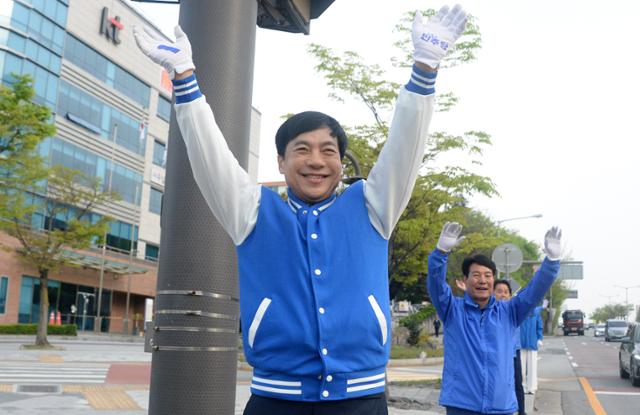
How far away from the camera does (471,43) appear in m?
14.4

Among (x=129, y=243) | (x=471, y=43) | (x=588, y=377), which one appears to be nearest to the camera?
(x=471, y=43)

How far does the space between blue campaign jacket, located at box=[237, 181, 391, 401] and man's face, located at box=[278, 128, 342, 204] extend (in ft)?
0.17

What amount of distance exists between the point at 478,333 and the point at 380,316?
3053 millimetres

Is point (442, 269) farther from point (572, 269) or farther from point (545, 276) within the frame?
point (572, 269)

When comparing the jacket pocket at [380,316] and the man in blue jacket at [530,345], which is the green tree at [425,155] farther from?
the jacket pocket at [380,316]

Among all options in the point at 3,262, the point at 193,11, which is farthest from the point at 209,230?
the point at 3,262

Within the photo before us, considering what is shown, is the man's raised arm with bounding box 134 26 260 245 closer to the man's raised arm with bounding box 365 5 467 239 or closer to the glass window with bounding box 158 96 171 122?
the man's raised arm with bounding box 365 5 467 239

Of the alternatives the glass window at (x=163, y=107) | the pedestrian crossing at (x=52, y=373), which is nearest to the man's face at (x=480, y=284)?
the pedestrian crossing at (x=52, y=373)

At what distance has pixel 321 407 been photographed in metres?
2.16

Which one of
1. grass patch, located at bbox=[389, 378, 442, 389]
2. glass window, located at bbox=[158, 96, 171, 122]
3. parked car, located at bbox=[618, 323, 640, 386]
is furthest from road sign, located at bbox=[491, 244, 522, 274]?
glass window, located at bbox=[158, 96, 171, 122]

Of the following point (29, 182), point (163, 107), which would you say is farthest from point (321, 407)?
point (163, 107)

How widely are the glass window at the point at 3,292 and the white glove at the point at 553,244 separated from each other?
112ft

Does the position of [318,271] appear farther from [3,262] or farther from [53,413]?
[3,262]

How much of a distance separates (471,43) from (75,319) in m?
31.8
